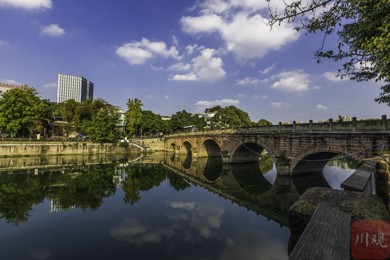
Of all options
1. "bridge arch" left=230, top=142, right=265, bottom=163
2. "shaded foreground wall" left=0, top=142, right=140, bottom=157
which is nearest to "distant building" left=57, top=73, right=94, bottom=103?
"shaded foreground wall" left=0, top=142, right=140, bottom=157

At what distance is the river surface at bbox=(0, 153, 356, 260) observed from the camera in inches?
433

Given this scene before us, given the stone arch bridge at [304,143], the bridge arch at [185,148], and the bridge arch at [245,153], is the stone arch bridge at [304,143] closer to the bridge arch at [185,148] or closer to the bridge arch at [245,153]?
the bridge arch at [245,153]

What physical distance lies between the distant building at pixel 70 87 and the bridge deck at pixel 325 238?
183463 mm

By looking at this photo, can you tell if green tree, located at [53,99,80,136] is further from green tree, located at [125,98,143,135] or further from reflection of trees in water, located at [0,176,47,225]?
reflection of trees in water, located at [0,176,47,225]

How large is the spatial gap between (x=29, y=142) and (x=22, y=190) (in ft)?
114

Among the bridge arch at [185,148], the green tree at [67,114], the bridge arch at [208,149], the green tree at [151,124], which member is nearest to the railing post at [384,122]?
the bridge arch at [208,149]

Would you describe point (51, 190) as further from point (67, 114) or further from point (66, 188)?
point (67, 114)

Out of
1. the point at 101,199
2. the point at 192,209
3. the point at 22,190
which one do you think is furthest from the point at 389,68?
the point at 22,190

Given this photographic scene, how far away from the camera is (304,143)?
2336 centimetres

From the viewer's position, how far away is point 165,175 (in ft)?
108

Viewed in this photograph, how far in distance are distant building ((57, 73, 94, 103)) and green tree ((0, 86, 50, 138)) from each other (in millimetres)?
118804

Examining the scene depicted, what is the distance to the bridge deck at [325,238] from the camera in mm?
2432

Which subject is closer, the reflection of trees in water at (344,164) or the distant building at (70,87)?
the reflection of trees in water at (344,164)

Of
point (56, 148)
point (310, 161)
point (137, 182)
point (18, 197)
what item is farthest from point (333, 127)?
point (56, 148)
